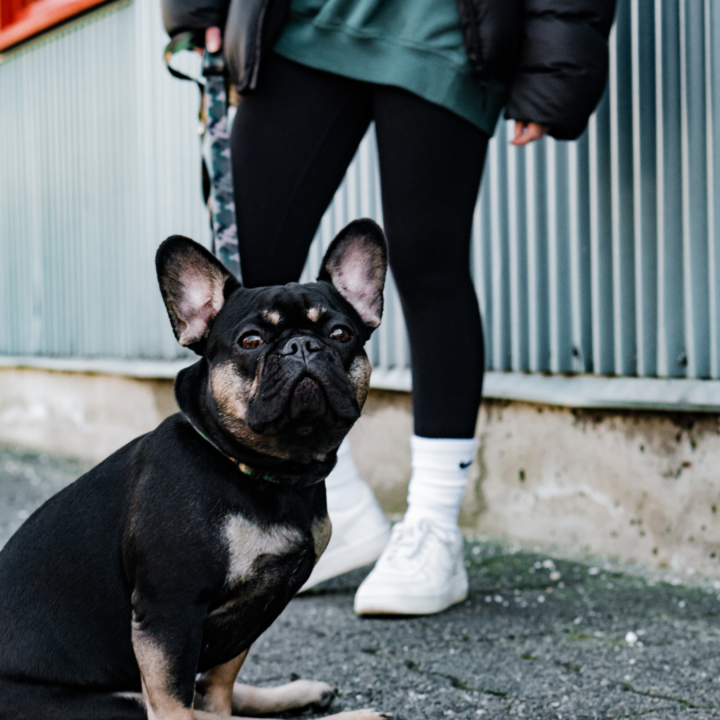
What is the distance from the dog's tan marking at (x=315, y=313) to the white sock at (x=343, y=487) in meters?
0.96

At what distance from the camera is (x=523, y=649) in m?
2.25

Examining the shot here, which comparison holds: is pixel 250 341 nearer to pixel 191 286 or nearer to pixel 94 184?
pixel 191 286

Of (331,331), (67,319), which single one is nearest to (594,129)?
(331,331)

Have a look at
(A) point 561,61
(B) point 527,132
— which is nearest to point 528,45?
(A) point 561,61

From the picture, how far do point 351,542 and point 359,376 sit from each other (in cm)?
99

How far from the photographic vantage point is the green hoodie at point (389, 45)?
239 cm

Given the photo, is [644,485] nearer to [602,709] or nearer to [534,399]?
[534,399]

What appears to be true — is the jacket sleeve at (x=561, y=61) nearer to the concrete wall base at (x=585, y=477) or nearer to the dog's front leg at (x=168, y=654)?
the concrete wall base at (x=585, y=477)

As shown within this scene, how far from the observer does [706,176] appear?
288 cm

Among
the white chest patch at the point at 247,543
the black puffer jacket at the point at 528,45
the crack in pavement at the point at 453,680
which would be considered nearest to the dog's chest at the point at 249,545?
the white chest patch at the point at 247,543

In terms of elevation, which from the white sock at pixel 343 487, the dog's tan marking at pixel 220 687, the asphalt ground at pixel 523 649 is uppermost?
the white sock at pixel 343 487

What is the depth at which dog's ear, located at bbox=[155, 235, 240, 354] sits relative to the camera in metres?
1.76

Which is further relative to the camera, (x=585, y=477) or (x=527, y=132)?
(x=585, y=477)

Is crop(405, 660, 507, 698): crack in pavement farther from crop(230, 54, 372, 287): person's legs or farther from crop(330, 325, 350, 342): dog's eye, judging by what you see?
crop(230, 54, 372, 287): person's legs
